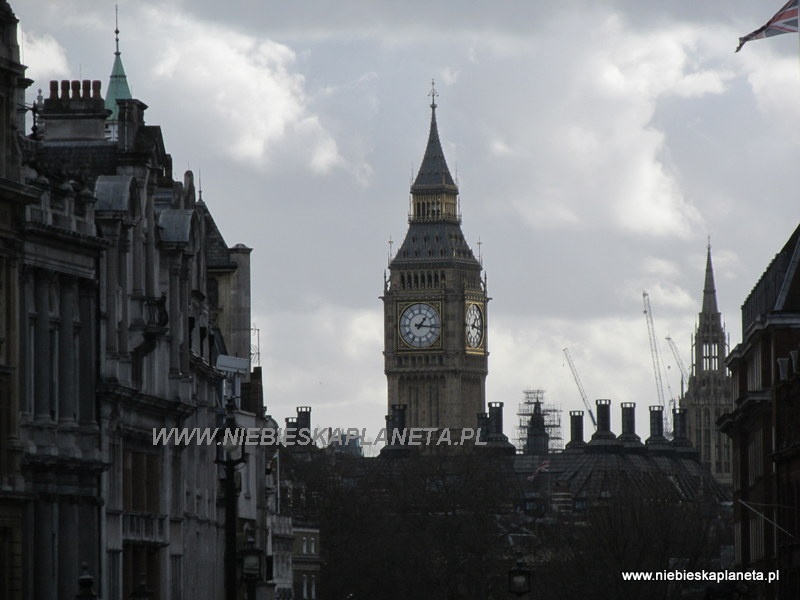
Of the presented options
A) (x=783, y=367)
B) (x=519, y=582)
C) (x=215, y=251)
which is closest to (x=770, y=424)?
(x=783, y=367)

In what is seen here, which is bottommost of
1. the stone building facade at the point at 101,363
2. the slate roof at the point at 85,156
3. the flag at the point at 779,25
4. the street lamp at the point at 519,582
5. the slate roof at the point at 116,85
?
the street lamp at the point at 519,582

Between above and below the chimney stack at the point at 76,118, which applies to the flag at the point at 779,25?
above

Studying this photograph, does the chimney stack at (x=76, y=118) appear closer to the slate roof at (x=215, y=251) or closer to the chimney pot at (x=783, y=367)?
the slate roof at (x=215, y=251)

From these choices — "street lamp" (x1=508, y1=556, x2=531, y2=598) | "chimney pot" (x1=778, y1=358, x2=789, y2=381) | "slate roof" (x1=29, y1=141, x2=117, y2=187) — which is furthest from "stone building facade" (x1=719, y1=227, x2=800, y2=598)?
"street lamp" (x1=508, y1=556, x2=531, y2=598)

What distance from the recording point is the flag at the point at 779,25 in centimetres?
7394

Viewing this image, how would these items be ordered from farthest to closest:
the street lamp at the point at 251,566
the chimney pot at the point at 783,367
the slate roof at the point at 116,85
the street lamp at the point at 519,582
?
1. the slate roof at the point at 116,85
2. the chimney pot at the point at 783,367
3. the street lamp at the point at 251,566
4. the street lamp at the point at 519,582

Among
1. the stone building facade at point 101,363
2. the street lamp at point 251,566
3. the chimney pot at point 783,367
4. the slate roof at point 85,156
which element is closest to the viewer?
the street lamp at point 251,566

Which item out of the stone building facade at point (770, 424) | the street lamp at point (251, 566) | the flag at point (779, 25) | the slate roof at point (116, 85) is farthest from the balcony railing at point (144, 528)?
the slate roof at point (116, 85)

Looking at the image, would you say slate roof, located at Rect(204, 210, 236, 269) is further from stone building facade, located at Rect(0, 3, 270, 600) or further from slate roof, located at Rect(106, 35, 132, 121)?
slate roof, located at Rect(106, 35, 132, 121)

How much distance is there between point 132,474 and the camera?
64.9 meters

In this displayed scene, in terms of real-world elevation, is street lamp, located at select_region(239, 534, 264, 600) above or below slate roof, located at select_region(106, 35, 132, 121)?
below

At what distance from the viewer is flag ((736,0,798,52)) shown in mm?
73938

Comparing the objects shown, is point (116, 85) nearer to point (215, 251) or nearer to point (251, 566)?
point (215, 251)

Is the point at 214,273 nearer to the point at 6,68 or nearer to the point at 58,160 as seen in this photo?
the point at 58,160
